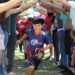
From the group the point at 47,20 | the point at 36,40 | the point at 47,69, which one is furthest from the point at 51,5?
the point at 47,20

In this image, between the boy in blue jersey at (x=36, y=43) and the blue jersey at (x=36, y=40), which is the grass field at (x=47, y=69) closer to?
the boy in blue jersey at (x=36, y=43)

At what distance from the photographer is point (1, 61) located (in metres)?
7.32

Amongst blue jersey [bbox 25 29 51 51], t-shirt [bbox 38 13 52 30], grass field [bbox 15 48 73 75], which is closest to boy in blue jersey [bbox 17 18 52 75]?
blue jersey [bbox 25 29 51 51]

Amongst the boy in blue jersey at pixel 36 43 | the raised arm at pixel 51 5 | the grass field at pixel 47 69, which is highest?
the raised arm at pixel 51 5

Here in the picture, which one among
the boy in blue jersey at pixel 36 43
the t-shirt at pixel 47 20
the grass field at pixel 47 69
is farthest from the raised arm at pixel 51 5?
the t-shirt at pixel 47 20

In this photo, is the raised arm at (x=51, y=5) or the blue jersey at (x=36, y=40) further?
the blue jersey at (x=36, y=40)

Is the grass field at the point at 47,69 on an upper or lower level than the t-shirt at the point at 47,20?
lower

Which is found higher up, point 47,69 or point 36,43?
point 36,43

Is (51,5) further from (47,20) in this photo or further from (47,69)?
(47,20)

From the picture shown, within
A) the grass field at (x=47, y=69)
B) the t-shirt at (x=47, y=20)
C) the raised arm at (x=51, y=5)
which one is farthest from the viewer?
the t-shirt at (x=47, y=20)

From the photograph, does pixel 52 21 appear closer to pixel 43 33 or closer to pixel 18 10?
pixel 43 33

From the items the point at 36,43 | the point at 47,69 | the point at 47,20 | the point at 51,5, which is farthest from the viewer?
the point at 47,20

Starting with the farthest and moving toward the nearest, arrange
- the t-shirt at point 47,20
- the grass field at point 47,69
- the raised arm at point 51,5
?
the t-shirt at point 47,20 < the grass field at point 47,69 < the raised arm at point 51,5

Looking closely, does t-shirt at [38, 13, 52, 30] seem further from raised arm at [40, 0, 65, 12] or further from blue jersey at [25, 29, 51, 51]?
raised arm at [40, 0, 65, 12]
